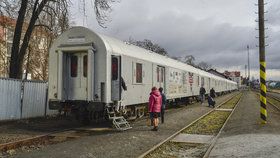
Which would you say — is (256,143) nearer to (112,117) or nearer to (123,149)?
(123,149)

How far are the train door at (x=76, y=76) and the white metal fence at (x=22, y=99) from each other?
12.7ft

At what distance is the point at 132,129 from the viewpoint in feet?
51.4

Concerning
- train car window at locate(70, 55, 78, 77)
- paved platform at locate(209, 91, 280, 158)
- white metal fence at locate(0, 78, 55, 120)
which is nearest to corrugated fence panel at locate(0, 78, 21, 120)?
white metal fence at locate(0, 78, 55, 120)

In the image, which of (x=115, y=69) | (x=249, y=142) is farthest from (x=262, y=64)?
(x=115, y=69)

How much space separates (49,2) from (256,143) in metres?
17.7

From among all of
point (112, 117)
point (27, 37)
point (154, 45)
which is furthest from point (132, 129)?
point (154, 45)

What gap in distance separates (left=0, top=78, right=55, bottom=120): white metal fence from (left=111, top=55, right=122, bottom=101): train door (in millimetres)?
5676

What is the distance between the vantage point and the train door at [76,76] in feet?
51.4

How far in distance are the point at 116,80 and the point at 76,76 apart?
1676mm

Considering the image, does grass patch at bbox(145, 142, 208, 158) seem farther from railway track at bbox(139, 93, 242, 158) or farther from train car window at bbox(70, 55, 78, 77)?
train car window at bbox(70, 55, 78, 77)

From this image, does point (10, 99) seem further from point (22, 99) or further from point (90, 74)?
point (90, 74)

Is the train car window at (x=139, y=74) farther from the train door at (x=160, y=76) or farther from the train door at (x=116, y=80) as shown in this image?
the train door at (x=160, y=76)

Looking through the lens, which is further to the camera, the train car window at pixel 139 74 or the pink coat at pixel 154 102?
the train car window at pixel 139 74

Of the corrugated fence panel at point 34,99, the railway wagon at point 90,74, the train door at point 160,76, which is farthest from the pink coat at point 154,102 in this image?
the corrugated fence panel at point 34,99
